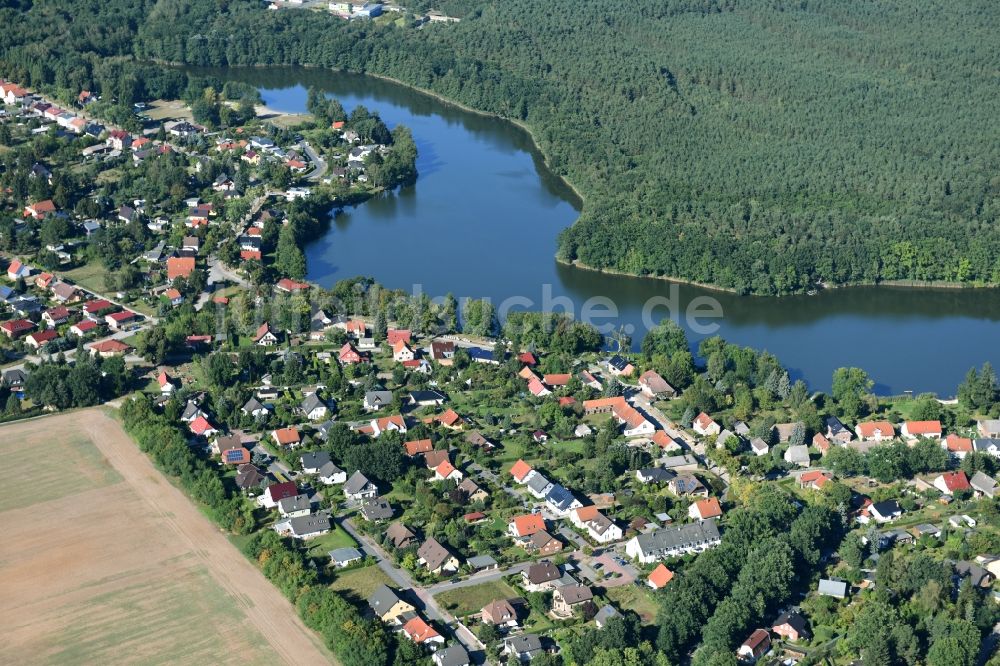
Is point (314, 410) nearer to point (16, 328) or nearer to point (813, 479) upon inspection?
point (16, 328)

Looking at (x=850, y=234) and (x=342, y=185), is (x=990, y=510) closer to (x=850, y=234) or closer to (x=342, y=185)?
(x=850, y=234)

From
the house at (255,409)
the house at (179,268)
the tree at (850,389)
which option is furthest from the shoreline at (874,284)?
the house at (255,409)

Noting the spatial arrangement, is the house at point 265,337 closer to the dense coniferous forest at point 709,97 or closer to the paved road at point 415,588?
the paved road at point 415,588

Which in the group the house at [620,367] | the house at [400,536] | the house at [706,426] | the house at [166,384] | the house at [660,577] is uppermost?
the house at [706,426]

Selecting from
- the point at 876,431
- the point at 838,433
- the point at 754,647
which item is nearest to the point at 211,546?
the point at 754,647

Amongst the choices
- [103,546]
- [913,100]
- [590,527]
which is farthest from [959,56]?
[103,546]

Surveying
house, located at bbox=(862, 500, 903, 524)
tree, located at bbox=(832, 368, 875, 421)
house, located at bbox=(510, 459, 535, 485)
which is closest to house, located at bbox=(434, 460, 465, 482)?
house, located at bbox=(510, 459, 535, 485)

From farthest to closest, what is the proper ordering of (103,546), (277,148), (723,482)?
(277,148)
(723,482)
(103,546)

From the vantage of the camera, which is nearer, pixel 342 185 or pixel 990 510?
pixel 990 510
